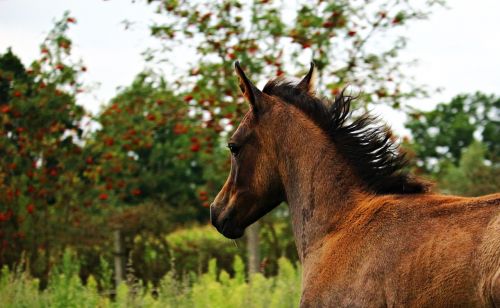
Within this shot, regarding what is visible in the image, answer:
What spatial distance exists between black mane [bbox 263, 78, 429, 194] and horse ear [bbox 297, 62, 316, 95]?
14 cm

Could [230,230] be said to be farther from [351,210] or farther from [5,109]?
[5,109]

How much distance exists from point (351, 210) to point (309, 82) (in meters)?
1.14

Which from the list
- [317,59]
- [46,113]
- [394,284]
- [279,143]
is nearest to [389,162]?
[279,143]

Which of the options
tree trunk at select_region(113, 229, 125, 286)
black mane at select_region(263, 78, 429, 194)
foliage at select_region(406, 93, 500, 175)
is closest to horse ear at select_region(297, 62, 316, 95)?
black mane at select_region(263, 78, 429, 194)

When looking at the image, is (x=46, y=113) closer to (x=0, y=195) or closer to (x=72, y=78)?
(x=72, y=78)

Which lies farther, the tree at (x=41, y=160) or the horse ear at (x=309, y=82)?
the tree at (x=41, y=160)

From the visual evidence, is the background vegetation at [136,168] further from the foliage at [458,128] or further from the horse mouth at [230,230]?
the foliage at [458,128]

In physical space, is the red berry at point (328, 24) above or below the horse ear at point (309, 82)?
above

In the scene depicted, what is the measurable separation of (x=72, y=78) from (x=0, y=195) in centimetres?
252

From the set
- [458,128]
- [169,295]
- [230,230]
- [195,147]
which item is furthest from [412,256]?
[458,128]

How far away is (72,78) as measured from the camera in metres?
14.4

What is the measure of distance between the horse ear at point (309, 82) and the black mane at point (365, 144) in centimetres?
14

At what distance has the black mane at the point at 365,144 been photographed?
4688 mm

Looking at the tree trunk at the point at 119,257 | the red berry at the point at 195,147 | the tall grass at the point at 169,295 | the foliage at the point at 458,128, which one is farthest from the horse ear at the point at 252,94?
the foliage at the point at 458,128
